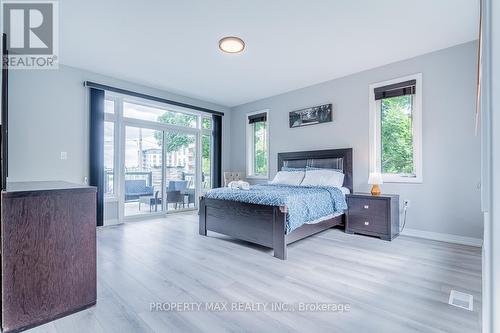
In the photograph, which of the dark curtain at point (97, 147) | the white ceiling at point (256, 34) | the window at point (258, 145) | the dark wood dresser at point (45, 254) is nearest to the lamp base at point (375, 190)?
the white ceiling at point (256, 34)

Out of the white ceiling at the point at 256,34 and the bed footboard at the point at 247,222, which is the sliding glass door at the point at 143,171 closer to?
the white ceiling at the point at 256,34

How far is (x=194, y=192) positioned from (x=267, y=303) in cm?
437

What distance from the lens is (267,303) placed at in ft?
5.96

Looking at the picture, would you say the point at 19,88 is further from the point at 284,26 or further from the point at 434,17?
the point at 434,17

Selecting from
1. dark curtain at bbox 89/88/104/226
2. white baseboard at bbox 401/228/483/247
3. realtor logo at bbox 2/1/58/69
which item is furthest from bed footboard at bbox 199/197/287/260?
realtor logo at bbox 2/1/58/69

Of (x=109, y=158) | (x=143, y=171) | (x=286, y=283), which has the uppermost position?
(x=109, y=158)

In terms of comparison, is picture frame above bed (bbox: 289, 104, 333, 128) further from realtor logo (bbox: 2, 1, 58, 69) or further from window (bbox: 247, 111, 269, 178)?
realtor logo (bbox: 2, 1, 58, 69)

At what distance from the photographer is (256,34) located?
304 centimetres

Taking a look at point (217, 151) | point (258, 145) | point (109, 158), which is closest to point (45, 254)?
point (109, 158)

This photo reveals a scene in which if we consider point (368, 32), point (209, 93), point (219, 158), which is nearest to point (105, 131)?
point (209, 93)

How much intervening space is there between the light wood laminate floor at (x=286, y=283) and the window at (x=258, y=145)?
2710mm

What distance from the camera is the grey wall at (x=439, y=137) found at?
320 cm

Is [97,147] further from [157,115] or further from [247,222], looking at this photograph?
[247,222]

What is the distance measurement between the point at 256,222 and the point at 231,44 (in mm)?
2305
